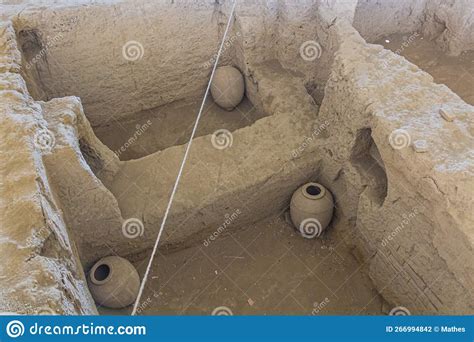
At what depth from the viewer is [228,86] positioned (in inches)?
236

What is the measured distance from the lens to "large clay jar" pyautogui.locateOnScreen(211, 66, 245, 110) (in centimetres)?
599

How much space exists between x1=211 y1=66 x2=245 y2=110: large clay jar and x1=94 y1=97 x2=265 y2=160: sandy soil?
0.18 meters

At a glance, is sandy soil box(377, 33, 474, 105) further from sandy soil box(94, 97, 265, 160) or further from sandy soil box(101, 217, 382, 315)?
sandy soil box(101, 217, 382, 315)

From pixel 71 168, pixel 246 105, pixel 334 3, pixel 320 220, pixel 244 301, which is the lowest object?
pixel 244 301

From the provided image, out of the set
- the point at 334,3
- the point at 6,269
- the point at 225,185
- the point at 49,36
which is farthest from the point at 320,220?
the point at 49,36

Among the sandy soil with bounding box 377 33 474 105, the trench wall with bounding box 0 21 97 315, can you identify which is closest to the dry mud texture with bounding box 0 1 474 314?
the trench wall with bounding box 0 21 97 315

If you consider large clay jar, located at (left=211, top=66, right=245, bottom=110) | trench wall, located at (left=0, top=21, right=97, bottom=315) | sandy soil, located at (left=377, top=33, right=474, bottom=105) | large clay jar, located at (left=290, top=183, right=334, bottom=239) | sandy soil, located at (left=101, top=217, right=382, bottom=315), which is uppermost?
trench wall, located at (left=0, top=21, right=97, bottom=315)

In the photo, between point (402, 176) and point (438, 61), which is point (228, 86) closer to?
point (402, 176)

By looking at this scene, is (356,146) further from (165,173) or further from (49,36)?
(49,36)

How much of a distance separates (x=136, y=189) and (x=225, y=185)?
0.96m

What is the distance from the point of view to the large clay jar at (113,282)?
13.6 feet

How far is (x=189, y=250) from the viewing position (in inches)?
197

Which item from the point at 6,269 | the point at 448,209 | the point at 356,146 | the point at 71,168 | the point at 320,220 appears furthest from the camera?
the point at 320,220

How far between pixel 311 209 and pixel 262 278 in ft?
3.06
